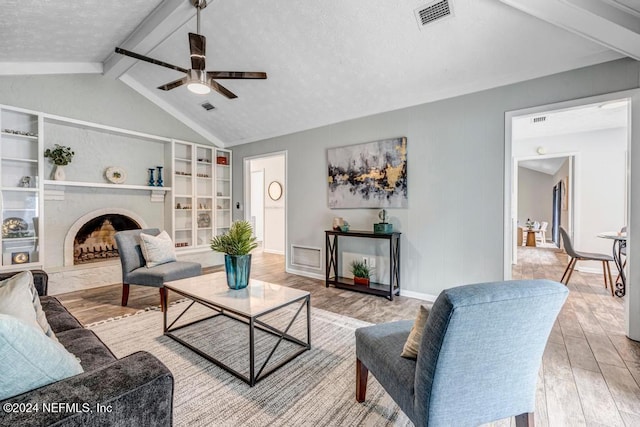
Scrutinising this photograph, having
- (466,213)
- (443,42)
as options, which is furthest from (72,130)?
(466,213)

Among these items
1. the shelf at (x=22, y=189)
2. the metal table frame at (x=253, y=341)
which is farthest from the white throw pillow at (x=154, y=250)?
the shelf at (x=22, y=189)

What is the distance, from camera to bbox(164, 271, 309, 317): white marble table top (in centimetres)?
198

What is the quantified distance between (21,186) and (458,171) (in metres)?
5.52

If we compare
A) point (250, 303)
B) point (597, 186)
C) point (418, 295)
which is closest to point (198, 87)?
point (250, 303)

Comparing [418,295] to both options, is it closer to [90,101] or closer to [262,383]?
[262,383]

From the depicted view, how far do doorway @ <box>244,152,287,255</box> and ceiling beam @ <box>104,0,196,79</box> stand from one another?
381cm

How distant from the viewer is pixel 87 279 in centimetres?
398

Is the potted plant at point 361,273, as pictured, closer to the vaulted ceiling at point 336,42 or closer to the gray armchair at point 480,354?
the vaulted ceiling at point 336,42

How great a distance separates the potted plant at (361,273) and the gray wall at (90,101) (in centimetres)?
398

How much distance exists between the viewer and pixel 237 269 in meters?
2.34

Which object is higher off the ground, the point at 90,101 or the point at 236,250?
the point at 90,101

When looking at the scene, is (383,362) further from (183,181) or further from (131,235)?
(183,181)

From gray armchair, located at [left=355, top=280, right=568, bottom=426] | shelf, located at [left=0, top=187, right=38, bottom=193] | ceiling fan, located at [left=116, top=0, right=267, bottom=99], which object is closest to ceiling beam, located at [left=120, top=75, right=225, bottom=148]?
shelf, located at [left=0, top=187, right=38, bottom=193]

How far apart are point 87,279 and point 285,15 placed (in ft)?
14.0
